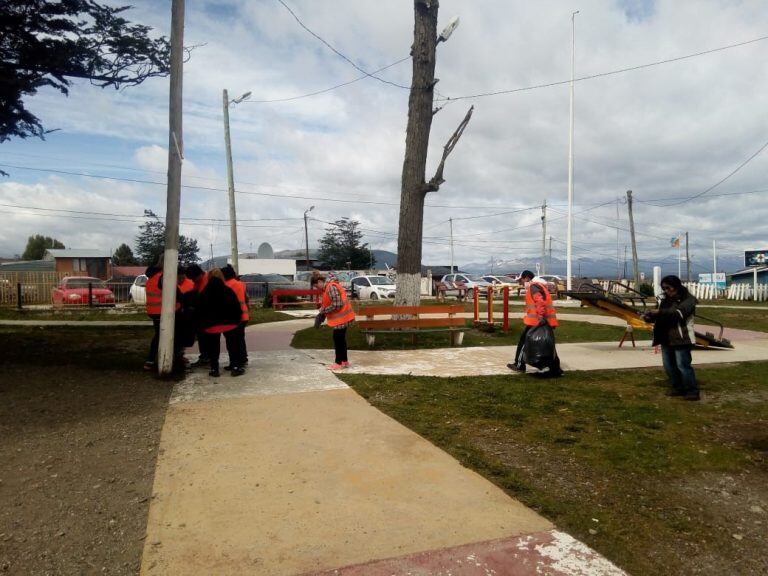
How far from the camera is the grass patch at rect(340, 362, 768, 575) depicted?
3.18 meters

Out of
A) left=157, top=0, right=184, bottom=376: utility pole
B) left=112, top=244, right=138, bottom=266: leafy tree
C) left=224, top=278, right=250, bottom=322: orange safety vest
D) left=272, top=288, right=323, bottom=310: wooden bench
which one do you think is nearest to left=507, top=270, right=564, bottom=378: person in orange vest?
left=224, top=278, right=250, bottom=322: orange safety vest

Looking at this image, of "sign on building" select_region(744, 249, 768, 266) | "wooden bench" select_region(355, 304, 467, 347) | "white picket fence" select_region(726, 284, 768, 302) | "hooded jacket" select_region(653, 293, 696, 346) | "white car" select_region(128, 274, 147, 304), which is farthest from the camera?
"sign on building" select_region(744, 249, 768, 266)

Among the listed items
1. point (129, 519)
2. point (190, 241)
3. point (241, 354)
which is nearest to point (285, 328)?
point (241, 354)

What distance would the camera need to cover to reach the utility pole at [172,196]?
281 inches

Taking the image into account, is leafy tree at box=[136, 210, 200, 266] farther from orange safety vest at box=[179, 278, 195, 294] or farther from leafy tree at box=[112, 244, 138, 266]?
orange safety vest at box=[179, 278, 195, 294]

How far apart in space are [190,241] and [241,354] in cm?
6737

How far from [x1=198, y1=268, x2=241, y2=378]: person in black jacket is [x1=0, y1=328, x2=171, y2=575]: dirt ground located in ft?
2.60

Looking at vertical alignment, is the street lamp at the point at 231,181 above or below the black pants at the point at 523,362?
above

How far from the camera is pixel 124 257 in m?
81.7

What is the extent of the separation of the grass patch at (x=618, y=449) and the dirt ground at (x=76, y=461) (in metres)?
2.30

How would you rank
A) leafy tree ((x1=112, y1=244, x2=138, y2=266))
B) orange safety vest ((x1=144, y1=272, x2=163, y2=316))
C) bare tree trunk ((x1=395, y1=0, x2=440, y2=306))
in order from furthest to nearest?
1. leafy tree ((x1=112, y1=244, x2=138, y2=266))
2. bare tree trunk ((x1=395, y1=0, x2=440, y2=306))
3. orange safety vest ((x1=144, y1=272, x2=163, y2=316))

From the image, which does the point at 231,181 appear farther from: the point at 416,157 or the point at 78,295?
the point at 416,157

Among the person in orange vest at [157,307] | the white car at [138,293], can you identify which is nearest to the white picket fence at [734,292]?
the white car at [138,293]

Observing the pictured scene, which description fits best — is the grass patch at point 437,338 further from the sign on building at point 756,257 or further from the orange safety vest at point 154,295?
the sign on building at point 756,257
